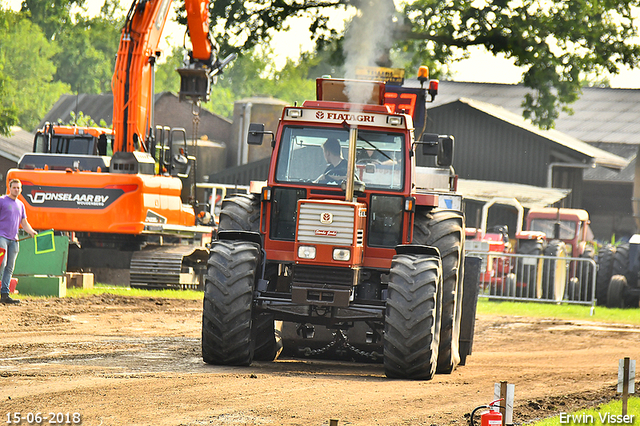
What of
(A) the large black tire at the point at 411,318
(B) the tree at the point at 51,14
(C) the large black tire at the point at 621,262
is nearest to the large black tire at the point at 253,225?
(A) the large black tire at the point at 411,318

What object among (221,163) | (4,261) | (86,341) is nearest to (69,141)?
(4,261)

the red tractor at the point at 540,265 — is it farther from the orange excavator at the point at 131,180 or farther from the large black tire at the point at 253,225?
the large black tire at the point at 253,225

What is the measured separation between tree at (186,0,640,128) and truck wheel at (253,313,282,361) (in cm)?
1512

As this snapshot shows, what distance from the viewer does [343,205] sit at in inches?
383

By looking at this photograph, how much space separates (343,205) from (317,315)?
3.84 feet

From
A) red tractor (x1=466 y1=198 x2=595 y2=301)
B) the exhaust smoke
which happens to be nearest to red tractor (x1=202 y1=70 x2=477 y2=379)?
the exhaust smoke

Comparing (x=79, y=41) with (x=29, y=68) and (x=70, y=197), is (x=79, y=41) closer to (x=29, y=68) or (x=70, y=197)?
(x=29, y=68)

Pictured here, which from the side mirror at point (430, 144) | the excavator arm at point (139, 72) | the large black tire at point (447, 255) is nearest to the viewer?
the large black tire at point (447, 255)

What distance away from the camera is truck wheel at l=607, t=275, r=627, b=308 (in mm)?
21922

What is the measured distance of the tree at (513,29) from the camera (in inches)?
983

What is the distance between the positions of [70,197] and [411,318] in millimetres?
9709

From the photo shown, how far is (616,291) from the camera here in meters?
21.9

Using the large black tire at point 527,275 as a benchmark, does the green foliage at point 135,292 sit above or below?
below

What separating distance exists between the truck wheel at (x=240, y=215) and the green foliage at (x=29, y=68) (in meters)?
68.0
